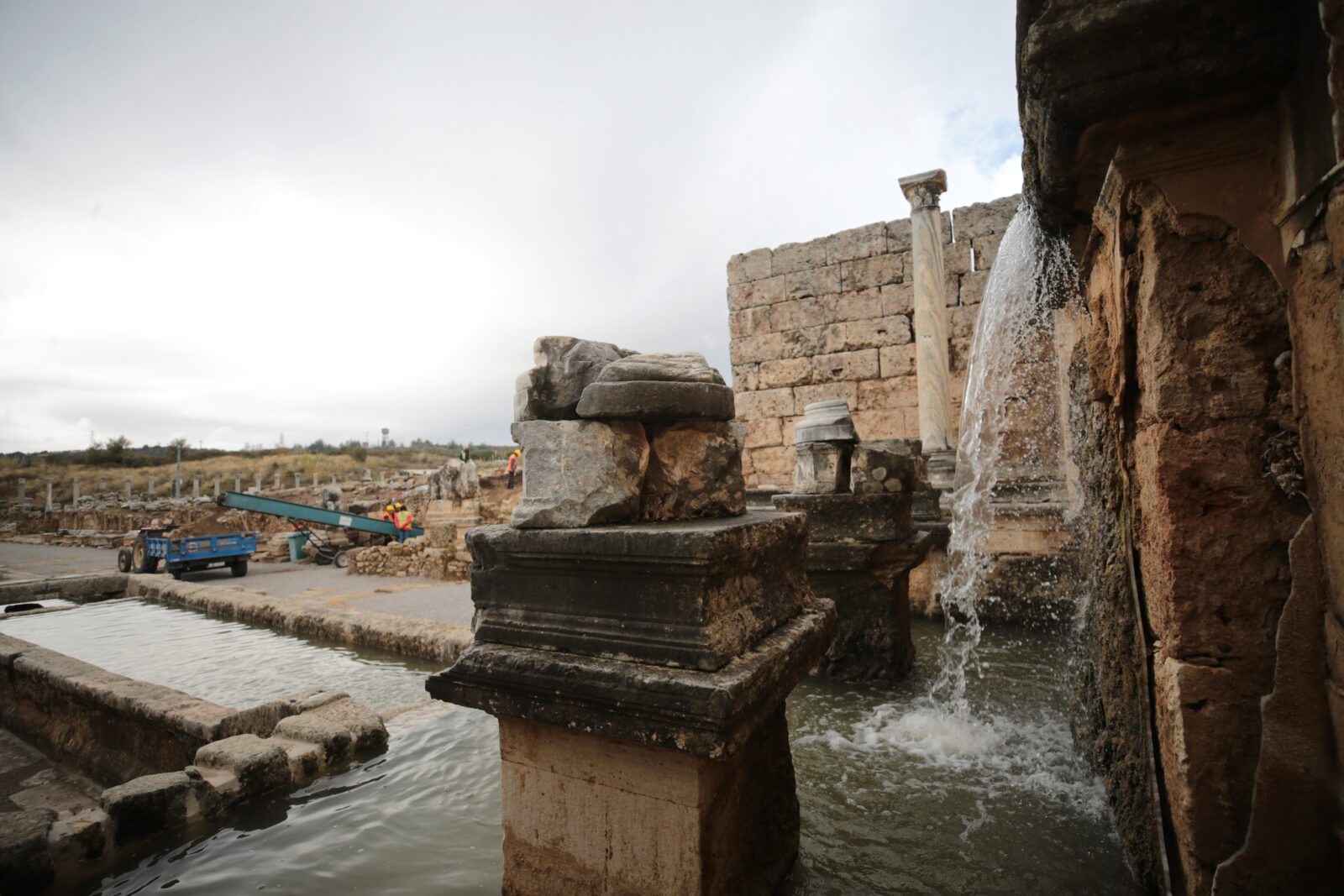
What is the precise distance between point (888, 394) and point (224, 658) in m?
7.65

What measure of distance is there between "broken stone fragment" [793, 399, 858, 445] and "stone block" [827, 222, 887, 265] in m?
4.86

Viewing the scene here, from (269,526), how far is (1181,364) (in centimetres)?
2354

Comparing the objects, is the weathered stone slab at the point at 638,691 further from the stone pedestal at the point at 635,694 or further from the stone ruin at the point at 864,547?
the stone ruin at the point at 864,547

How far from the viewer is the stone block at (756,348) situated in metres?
8.84

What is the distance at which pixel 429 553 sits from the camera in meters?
10.9

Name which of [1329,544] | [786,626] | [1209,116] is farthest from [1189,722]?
[1209,116]

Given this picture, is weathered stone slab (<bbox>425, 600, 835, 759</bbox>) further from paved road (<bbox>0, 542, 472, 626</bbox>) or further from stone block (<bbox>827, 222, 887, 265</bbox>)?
stone block (<bbox>827, 222, 887, 265</bbox>)

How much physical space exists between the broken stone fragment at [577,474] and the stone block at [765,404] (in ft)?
23.5

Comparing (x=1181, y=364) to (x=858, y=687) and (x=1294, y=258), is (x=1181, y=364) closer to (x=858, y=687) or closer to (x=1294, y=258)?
(x=1294, y=258)

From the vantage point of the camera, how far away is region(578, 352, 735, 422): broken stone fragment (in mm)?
1734

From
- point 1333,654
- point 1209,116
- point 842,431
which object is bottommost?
point 1333,654

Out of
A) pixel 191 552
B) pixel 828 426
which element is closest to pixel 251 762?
pixel 828 426

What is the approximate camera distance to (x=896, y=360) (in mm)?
7969

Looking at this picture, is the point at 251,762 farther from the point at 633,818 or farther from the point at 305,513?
the point at 305,513
